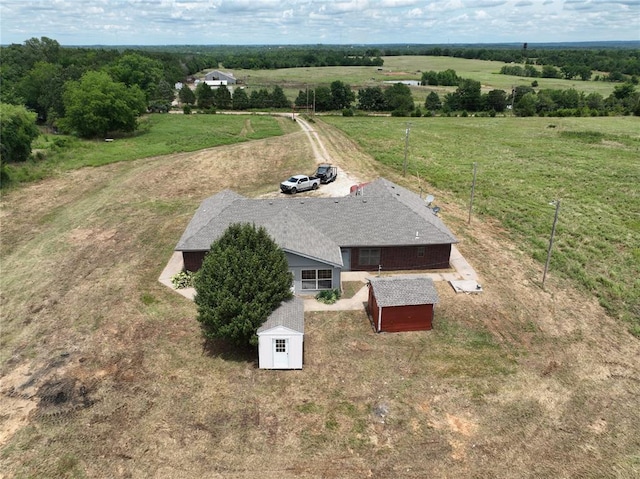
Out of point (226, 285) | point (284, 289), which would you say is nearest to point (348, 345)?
point (284, 289)

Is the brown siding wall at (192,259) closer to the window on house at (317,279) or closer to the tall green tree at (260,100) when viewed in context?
the window on house at (317,279)

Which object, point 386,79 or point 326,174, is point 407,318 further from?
point 386,79

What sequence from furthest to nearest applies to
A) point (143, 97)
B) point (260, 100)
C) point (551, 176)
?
point (260, 100) → point (143, 97) → point (551, 176)

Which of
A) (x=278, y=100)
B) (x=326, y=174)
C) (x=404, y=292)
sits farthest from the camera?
(x=278, y=100)

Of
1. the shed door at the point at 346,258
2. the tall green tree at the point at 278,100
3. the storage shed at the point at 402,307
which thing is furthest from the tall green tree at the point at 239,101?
the storage shed at the point at 402,307

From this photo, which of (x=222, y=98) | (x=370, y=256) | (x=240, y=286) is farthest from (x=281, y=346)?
(x=222, y=98)

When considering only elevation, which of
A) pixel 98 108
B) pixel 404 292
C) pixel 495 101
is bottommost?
pixel 495 101

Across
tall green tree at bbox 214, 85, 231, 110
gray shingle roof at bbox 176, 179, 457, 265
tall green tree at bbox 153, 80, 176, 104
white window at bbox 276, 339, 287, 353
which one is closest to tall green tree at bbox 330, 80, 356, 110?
tall green tree at bbox 214, 85, 231, 110

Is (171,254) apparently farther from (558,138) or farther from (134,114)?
(558,138)
